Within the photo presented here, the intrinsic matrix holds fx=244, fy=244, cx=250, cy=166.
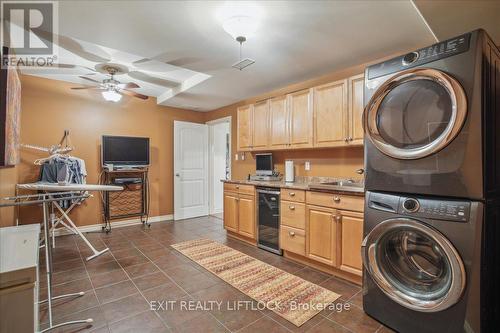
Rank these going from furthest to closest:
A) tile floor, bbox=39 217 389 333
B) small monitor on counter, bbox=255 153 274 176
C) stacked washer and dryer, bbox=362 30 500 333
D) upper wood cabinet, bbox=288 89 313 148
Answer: small monitor on counter, bbox=255 153 274 176, upper wood cabinet, bbox=288 89 313 148, tile floor, bbox=39 217 389 333, stacked washer and dryer, bbox=362 30 500 333

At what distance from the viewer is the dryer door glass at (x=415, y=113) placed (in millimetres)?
1494

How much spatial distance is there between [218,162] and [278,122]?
2.64 m

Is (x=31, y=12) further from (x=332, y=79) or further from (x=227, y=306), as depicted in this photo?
(x=332, y=79)

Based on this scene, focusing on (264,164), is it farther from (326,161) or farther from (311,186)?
(311,186)

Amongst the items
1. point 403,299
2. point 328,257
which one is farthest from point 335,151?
point 403,299

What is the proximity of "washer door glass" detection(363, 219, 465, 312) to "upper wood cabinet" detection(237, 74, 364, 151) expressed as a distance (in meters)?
1.22

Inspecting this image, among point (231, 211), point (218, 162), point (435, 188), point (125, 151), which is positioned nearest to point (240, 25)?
point (435, 188)

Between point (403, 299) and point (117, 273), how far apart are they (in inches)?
107

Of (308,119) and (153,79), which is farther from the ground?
(153,79)

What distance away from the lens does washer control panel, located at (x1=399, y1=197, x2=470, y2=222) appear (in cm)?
144

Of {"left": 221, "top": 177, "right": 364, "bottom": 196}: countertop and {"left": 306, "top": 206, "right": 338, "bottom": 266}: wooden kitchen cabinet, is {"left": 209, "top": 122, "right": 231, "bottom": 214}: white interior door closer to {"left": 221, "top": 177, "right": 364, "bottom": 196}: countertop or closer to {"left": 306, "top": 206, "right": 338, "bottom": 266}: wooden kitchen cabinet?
{"left": 221, "top": 177, "right": 364, "bottom": 196}: countertop

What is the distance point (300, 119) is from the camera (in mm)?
3297

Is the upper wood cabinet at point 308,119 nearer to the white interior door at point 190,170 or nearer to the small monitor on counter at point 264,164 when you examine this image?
the small monitor on counter at point 264,164

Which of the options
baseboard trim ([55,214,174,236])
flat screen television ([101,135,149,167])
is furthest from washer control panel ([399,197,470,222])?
baseboard trim ([55,214,174,236])
